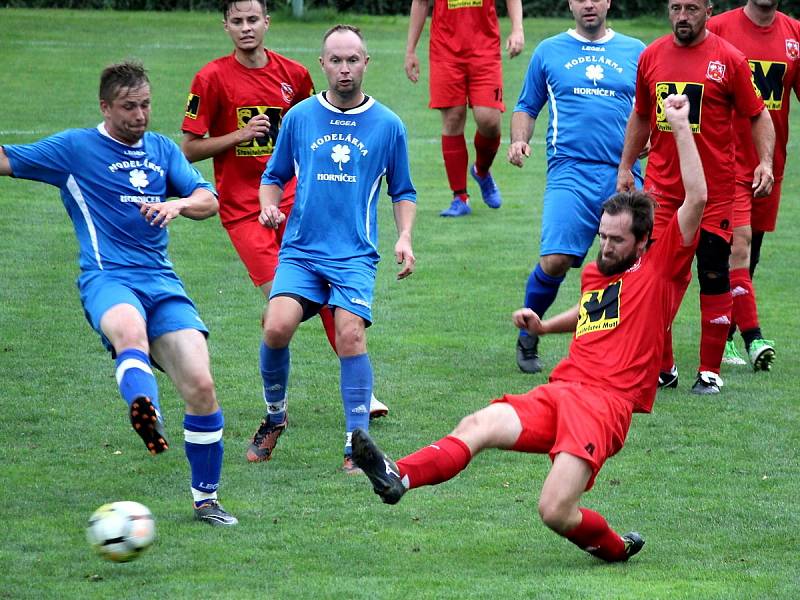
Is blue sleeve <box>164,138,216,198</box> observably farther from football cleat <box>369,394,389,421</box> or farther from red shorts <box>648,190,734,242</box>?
red shorts <box>648,190,734,242</box>

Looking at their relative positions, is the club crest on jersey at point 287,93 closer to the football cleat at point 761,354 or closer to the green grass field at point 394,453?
the green grass field at point 394,453

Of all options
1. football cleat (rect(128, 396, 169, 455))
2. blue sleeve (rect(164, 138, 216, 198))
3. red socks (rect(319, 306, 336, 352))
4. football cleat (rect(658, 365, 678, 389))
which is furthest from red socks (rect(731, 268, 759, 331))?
football cleat (rect(128, 396, 169, 455))

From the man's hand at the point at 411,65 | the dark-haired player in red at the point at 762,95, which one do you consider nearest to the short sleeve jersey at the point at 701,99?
the dark-haired player in red at the point at 762,95

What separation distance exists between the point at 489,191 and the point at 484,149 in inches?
42.5

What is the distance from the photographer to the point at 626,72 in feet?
30.1

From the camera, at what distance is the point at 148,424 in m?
5.66

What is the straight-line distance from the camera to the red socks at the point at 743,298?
943 cm

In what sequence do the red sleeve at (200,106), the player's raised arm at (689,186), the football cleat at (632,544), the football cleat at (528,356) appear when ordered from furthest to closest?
1. the football cleat at (528,356)
2. the red sleeve at (200,106)
3. the player's raised arm at (689,186)
4. the football cleat at (632,544)

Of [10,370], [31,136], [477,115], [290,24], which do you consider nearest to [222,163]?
[10,370]

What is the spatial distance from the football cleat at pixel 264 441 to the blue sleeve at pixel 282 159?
1254 mm

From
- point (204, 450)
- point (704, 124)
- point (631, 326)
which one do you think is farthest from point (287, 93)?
point (631, 326)

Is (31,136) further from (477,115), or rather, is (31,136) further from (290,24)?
(290,24)

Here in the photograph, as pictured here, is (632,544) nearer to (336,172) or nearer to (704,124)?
(336,172)

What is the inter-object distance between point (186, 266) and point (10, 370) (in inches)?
133
